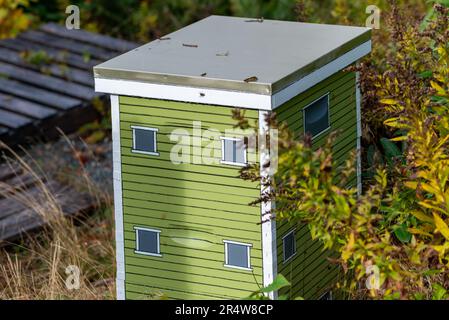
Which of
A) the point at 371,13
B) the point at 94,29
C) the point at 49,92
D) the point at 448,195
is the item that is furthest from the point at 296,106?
the point at 94,29

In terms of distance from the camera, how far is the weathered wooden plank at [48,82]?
8.19 meters

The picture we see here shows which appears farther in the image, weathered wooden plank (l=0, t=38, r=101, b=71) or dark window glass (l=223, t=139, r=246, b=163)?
weathered wooden plank (l=0, t=38, r=101, b=71)

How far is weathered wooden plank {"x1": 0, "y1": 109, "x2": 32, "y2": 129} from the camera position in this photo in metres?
7.57

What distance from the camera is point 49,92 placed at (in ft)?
27.0

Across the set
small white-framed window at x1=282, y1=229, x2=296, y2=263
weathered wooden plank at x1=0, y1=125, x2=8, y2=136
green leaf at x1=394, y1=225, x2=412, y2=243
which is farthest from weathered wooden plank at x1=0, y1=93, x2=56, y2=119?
green leaf at x1=394, y1=225, x2=412, y2=243

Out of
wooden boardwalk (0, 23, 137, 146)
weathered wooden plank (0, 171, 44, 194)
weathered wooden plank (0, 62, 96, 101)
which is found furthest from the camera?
weathered wooden plank (0, 62, 96, 101)

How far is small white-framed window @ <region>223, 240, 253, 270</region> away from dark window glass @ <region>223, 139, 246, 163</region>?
36 centimetres

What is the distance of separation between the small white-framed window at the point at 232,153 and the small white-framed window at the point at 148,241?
498 millimetres

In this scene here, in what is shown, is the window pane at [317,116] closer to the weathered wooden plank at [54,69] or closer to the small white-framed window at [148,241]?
the small white-framed window at [148,241]

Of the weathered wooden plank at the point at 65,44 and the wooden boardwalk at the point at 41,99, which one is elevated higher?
the weathered wooden plank at the point at 65,44

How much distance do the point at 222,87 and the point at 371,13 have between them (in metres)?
2.21

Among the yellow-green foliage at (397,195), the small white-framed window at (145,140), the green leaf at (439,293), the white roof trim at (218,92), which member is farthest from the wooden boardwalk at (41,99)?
the green leaf at (439,293)

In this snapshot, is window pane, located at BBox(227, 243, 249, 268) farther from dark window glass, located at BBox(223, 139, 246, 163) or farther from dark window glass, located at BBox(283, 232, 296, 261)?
dark window glass, located at BBox(223, 139, 246, 163)

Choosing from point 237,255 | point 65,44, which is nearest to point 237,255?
point 237,255
